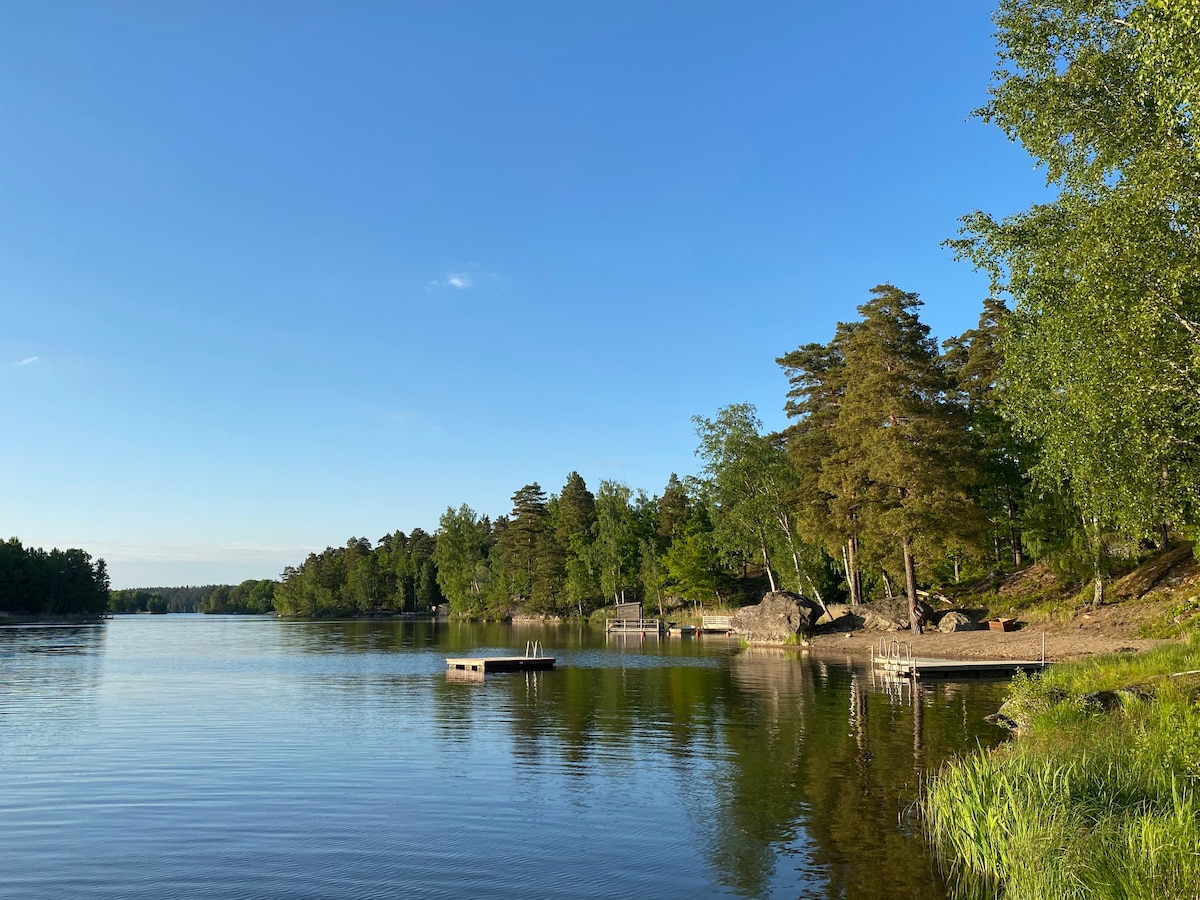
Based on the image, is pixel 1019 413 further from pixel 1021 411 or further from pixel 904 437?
pixel 904 437

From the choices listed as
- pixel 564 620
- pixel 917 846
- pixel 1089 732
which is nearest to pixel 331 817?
pixel 917 846

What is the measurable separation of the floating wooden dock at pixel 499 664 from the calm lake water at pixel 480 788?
6282 mm

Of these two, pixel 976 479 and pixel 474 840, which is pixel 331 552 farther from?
pixel 474 840

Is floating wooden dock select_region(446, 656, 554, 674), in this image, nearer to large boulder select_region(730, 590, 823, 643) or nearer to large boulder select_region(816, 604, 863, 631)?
large boulder select_region(730, 590, 823, 643)

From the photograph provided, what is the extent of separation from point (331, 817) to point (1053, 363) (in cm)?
1950

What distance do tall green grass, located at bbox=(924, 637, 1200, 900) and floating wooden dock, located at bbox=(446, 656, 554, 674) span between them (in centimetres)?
3041

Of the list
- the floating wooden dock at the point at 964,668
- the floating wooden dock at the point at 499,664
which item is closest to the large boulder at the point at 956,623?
the floating wooden dock at the point at 964,668

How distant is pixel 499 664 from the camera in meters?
44.5

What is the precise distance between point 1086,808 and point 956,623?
3973 centimetres

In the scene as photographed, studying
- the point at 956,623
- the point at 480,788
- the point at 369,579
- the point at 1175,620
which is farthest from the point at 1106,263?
the point at 369,579

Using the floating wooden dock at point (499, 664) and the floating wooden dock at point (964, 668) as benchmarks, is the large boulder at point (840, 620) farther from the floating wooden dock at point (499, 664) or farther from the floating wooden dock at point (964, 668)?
the floating wooden dock at point (499, 664)

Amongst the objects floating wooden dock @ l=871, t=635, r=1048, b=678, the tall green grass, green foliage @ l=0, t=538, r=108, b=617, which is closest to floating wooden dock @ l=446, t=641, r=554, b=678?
floating wooden dock @ l=871, t=635, r=1048, b=678

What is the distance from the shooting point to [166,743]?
79.9 feet

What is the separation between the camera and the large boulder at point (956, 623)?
4734cm
